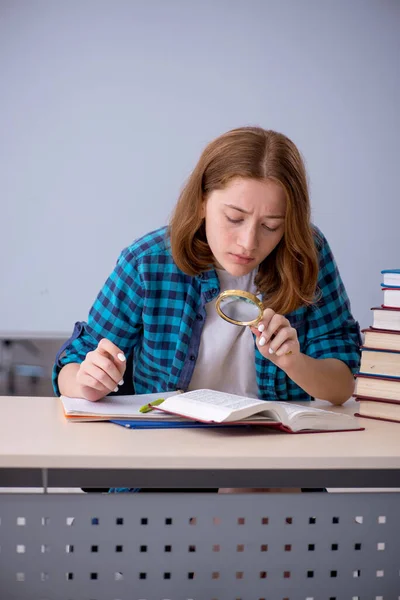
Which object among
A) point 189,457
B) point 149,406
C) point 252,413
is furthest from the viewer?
point 149,406

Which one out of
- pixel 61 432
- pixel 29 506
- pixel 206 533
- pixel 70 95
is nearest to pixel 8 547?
pixel 29 506

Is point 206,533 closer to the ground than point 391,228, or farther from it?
closer to the ground

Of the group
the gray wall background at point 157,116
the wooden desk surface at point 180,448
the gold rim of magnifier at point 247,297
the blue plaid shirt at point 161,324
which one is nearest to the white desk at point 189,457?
the wooden desk surface at point 180,448

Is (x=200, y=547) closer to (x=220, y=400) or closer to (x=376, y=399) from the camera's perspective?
(x=220, y=400)

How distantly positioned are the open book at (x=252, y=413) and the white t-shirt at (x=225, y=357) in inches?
11.5

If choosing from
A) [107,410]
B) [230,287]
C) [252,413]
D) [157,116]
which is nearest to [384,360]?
[252,413]

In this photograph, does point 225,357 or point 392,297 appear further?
point 225,357

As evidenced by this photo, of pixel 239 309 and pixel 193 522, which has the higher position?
pixel 239 309

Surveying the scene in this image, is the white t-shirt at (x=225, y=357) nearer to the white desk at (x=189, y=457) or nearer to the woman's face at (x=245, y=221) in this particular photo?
the woman's face at (x=245, y=221)

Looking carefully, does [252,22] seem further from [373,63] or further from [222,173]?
[222,173]

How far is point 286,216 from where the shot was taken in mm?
1579

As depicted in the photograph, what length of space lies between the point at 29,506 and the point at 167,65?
2868 mm

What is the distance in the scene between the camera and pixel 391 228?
3752mm

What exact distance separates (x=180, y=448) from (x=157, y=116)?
8.91ft
